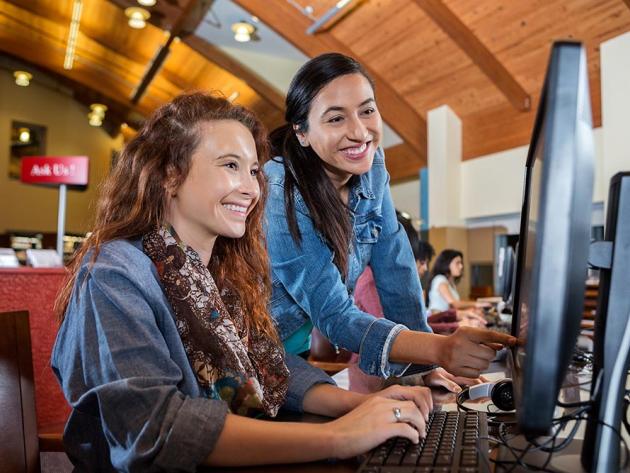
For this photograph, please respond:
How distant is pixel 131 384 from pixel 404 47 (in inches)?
317

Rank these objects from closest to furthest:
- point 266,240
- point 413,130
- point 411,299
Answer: point 266,240
point 411,299
point 413,130

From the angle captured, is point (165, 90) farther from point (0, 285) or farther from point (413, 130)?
point (0, 285)

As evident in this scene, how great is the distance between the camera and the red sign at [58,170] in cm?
469

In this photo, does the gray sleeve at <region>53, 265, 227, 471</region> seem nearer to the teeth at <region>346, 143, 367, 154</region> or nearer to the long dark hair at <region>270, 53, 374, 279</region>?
the long dark hair at <region>270, 53, 374, 279</region>

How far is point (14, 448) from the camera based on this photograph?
106 cm

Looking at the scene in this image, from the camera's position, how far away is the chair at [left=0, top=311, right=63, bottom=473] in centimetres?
105

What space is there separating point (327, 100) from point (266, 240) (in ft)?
1.12

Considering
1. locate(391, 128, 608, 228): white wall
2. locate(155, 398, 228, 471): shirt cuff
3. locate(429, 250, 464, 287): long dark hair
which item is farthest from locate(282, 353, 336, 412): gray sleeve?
locate(391, 128, 608, 228): white wall

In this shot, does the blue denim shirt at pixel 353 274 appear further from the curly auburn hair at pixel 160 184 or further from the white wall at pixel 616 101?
the white wall at pixel 616 101

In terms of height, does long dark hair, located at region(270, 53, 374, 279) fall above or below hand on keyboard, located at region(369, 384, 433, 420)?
above

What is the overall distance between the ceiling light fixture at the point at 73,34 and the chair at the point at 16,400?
364 inches

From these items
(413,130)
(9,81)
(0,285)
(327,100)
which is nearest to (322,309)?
(327,100)

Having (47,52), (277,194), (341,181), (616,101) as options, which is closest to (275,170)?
(277,194)

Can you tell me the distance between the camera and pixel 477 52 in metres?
7.48
